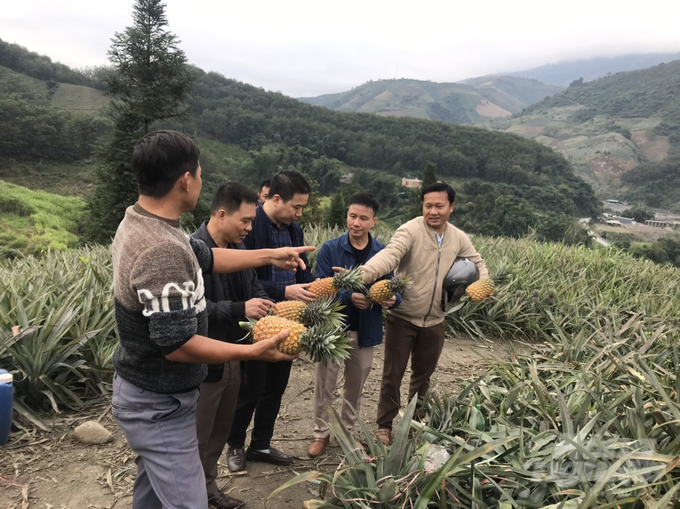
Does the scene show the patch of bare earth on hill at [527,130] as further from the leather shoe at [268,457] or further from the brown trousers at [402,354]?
the leather shoe at [268,457]

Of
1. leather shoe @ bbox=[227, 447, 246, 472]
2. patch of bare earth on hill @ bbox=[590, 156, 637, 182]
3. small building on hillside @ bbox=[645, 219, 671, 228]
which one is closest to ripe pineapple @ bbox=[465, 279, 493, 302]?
leather shoe @ bbox=[227, 447, 246, 472]

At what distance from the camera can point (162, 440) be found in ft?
5.26

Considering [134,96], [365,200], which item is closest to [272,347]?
[365,200]

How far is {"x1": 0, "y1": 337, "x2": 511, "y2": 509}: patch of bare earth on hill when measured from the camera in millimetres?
2633

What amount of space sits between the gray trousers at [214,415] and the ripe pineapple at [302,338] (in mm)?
540

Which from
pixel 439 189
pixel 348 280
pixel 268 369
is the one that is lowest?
pixel 268 369

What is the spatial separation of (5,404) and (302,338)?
7.99ft

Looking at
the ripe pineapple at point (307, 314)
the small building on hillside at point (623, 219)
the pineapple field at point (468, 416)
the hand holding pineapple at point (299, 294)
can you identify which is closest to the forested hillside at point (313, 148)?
the small building on hillside at point (623, 219)

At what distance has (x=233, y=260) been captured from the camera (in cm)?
206

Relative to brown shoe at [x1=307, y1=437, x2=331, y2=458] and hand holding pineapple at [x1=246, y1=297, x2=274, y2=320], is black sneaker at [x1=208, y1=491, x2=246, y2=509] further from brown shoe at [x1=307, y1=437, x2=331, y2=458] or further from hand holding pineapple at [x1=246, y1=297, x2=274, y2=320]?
hand holding pineapple at [x1=246, y1=297, x2=274, y2=320]

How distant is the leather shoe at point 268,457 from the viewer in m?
3.06

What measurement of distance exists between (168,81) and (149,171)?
88.5 ft

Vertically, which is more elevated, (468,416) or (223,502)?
(468,416)

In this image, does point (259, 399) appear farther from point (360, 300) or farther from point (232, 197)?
point (232, 197)
